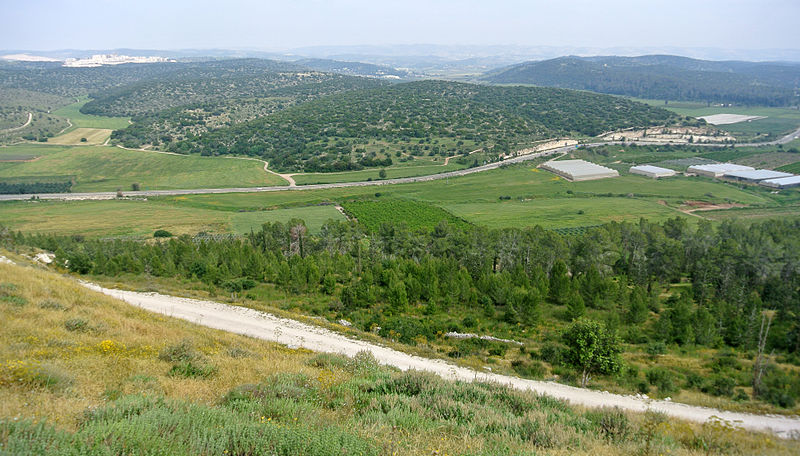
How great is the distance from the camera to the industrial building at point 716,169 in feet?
285

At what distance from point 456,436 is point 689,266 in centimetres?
3742

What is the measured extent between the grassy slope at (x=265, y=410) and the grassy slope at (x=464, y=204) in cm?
4895

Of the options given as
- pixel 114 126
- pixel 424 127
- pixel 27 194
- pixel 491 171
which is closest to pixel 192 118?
pixel 114 126

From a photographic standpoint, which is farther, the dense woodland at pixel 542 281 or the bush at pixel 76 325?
the dense woodland at pixel 542 281

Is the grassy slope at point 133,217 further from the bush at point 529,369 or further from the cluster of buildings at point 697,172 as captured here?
the cluster of buildings at point 697,172

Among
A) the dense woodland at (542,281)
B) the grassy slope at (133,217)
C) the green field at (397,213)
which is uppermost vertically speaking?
the dense woodland at (542,281)

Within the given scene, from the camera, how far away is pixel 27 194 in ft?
262

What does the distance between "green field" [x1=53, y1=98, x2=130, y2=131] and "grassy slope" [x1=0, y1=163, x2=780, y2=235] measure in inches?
3078

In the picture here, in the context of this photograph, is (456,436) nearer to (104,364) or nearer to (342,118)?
(104,364)

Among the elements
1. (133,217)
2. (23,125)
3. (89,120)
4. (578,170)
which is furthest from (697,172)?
(23,125)

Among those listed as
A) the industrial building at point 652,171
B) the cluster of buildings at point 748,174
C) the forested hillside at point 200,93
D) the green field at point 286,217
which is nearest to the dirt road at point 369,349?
the green field at point 286,217

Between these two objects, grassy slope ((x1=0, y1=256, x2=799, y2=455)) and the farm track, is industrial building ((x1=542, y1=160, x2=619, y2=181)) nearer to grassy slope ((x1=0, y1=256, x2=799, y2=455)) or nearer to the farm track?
grassy slope ((x1=0, y1=256, x2=799, y2=455))

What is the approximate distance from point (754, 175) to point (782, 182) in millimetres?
6505

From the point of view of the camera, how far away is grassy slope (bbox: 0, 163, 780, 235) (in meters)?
62.0
